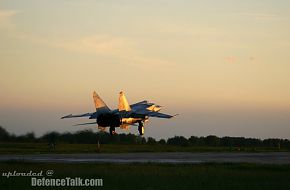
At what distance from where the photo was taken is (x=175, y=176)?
32.2 m

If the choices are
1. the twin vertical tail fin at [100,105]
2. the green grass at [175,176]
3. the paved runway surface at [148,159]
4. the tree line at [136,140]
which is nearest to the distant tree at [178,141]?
the tree line at [136,140]

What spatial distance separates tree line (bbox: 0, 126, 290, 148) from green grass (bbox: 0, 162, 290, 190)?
36.1 m

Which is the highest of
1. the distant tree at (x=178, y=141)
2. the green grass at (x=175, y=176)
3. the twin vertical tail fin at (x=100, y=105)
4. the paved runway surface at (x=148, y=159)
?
the twin vertical tail fin at (x=100, y=105)

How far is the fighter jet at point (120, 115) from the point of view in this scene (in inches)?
2719

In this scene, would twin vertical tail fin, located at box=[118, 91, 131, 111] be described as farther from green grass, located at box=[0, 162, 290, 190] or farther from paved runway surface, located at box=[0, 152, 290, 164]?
green grass, located at box=[0, 162, 290, 190]

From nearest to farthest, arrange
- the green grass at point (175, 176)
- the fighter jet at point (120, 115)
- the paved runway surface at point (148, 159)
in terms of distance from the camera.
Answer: the green grass at point (175, 176) < the paved runway surface at point (148, 159) < the fighter jet at point (120, 115)

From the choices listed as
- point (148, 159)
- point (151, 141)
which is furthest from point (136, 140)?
point (148, 159)

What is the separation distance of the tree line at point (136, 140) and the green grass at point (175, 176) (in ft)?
119

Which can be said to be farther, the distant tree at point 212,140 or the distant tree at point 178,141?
the distant tree at point 212,140

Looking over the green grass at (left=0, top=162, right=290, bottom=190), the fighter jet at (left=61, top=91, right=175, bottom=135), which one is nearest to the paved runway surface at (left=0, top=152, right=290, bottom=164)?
the green grass at (left=0, top=162, right=290, bottom=190)

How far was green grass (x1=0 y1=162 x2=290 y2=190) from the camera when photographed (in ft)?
93.0

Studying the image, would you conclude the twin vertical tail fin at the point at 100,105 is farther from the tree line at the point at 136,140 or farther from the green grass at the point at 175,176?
the green grass at the point at 175,176

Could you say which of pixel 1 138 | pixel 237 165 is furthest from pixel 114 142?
pixel 237 165

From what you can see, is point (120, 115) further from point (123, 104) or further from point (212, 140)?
point (212, 140)
